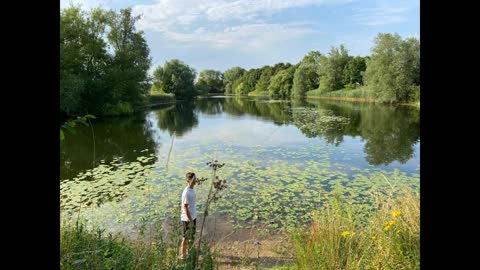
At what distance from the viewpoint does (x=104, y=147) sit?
15.9 metres

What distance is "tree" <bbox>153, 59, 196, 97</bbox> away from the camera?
5666 cm

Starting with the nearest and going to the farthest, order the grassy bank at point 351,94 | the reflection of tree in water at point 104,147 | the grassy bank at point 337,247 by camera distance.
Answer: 1. the grassy bank at point 337,247
2. the reflection of tree in water at point 104,147
3. the grassy bank at point 351,94

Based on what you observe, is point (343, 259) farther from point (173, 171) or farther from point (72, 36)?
point (72, 36)

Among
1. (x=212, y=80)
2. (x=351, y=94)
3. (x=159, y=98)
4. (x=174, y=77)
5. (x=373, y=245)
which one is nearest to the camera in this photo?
(x=373, y=245)

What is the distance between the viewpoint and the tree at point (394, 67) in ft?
118

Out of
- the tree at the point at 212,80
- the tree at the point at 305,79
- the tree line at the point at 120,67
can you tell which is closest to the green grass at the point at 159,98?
the tree line at the point at 120,67

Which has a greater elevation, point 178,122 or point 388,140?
point 178,122

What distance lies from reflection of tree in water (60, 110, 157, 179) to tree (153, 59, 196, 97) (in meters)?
34.4

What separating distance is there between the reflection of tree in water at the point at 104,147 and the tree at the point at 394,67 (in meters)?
28.2

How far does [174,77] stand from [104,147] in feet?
141

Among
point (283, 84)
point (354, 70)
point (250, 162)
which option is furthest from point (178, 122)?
point (283, 84)

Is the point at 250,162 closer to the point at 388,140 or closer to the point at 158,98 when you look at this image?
the point at 388,140

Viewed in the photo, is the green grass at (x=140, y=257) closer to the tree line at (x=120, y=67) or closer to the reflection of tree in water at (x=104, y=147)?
the reflection of tree in water at (x=104, y=147)
